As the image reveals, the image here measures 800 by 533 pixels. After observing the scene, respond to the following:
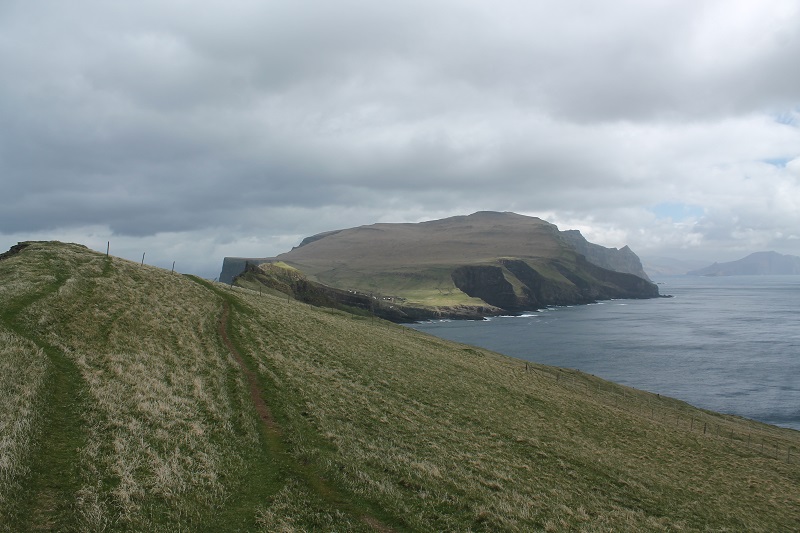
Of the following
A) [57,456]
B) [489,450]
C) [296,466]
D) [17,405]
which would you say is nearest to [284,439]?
[296,466]

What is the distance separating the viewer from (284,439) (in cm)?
2114

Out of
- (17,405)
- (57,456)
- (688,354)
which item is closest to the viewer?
(57,456)

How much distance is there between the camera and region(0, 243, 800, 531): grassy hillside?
15078 millimetres

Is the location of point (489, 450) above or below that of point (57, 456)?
below

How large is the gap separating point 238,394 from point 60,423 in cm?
888

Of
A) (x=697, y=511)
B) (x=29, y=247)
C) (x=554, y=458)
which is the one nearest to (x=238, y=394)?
(x=554, y=458)

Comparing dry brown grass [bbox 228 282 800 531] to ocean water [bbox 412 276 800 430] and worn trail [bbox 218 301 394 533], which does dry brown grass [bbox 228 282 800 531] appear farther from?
ocean water [bbox 412 276 800 430]

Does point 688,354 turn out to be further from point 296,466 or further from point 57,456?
point 57,456

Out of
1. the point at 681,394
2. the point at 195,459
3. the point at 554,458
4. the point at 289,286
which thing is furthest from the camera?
the point at 289,286

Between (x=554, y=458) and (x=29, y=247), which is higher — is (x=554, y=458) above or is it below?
below

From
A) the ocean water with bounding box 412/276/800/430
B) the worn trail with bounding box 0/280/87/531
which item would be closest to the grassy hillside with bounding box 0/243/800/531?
the worn trail with bounding box 0/280/87/531

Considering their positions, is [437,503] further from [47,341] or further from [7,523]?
[47,341]

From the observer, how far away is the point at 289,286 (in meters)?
135

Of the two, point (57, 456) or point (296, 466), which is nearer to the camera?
point (57, 456)
